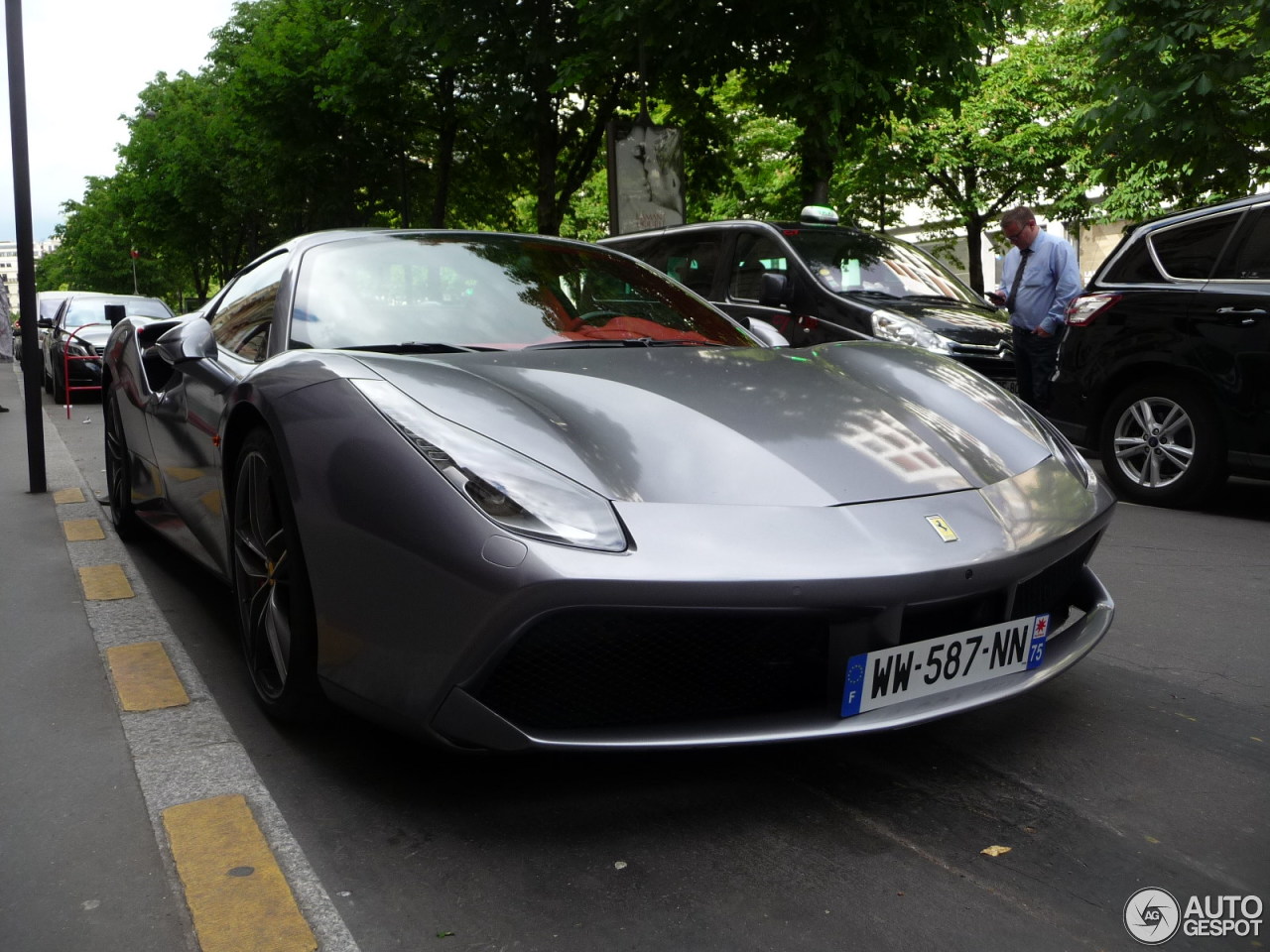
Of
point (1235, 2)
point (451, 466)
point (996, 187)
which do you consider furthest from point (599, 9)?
point (996, 187)

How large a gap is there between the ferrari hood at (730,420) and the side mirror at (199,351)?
3.37 feet

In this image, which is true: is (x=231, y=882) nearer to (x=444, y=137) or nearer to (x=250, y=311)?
(x=250, y=311)

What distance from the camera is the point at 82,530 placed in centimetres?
637

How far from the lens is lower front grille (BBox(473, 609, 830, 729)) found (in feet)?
8.12

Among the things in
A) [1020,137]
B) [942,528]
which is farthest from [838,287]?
[1020,137]

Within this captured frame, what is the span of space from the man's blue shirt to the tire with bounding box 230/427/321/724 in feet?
21.3

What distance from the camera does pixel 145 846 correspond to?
2623 mm

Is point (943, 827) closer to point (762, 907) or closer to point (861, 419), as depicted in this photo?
point (762, 907)

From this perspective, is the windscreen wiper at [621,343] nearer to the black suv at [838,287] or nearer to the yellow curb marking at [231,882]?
the yellow curb marking at [231,882]

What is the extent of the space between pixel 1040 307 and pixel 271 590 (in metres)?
6.71

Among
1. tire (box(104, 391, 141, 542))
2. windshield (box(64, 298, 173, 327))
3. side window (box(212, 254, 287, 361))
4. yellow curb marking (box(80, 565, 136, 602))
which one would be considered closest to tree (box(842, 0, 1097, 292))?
windshield (box(64, 298, 173, 327))

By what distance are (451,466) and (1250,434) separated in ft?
16.9

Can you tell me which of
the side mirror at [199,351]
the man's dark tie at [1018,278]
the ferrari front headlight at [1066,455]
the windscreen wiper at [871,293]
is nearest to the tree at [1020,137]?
the man's dark tie at [1018,278]

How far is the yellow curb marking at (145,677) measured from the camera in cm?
358
